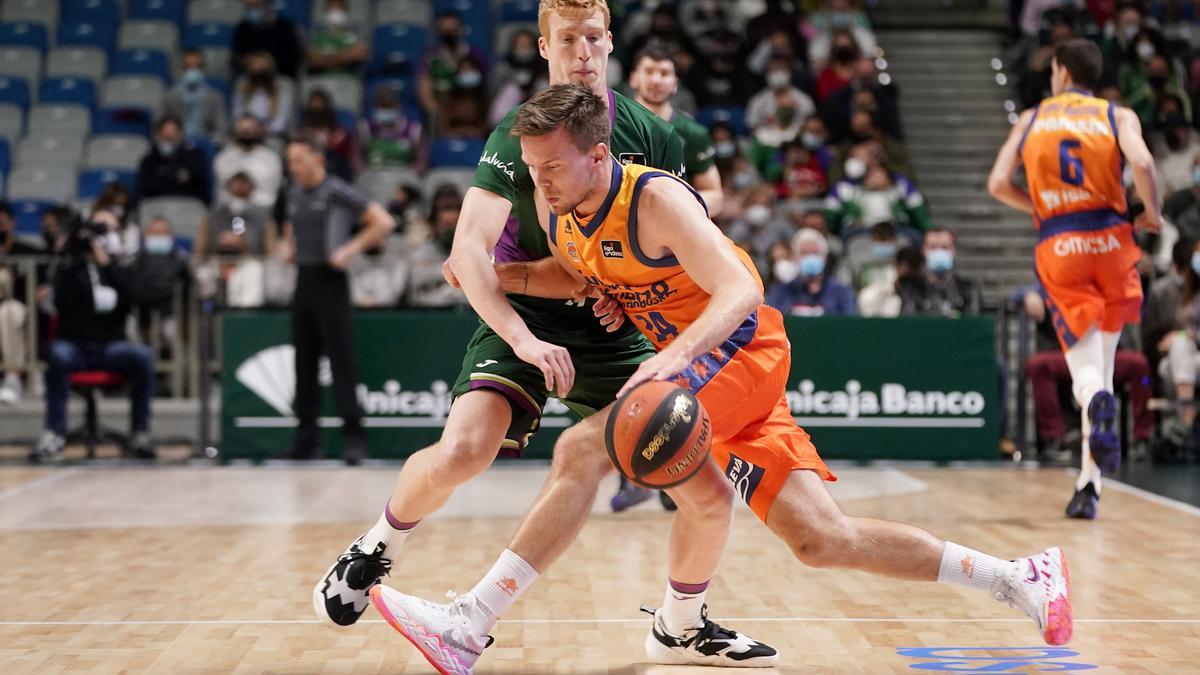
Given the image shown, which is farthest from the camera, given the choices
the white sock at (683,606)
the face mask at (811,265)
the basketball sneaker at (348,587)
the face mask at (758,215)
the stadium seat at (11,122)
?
the stadium seat at (11,122)

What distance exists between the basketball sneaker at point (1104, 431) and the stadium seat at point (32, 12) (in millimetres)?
12649

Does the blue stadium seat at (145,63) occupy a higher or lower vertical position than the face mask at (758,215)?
higher

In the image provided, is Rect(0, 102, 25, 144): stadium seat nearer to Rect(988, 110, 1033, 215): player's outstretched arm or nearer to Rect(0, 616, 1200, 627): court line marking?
Rect(988, 110, 1033, 215): player's outstretched arm

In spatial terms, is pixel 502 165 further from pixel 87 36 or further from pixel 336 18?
pixel 87 36

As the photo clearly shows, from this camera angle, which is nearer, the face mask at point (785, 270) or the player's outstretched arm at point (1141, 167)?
the player's outstretched arm at point (1141, 167)

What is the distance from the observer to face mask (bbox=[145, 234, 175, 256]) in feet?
35.5

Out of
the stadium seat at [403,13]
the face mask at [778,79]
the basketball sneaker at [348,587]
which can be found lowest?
the basketball sneaker at [348,587]

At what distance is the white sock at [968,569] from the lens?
3760mm

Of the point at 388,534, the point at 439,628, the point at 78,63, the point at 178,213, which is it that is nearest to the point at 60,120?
the point at 78,63

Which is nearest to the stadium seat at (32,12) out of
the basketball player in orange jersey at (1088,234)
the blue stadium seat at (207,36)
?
the blue stadium seat at (207,36)

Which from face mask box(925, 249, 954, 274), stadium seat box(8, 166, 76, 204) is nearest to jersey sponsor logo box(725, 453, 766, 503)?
face mask box(925, 249, 954, 274)

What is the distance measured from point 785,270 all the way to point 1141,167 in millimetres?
4117

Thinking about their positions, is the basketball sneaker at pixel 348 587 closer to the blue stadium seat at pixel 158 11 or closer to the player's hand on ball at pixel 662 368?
the player's hand on ball at pixel 662 368

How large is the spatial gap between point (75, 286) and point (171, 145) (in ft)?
10.3
